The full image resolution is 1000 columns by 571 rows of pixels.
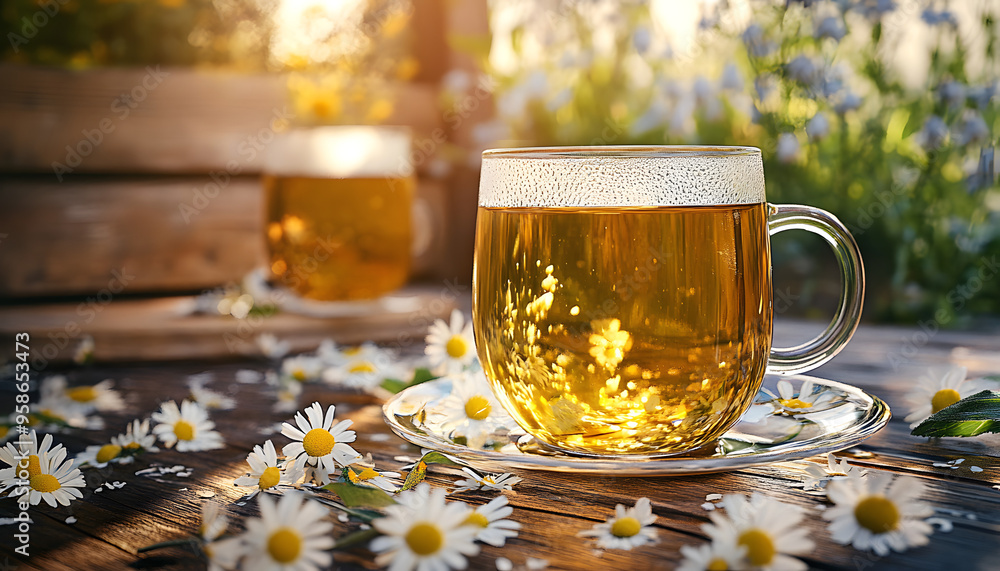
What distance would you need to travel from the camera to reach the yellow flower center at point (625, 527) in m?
0.62

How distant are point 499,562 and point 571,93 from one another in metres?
1.66

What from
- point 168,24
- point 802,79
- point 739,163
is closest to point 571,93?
point 802,79

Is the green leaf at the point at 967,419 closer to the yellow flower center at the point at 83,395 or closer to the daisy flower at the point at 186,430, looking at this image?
the daisy flower at the point at 186,430

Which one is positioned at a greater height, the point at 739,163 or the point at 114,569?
the point at 739,163

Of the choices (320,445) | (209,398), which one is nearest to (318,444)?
(320,445)

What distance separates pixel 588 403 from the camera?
705mm

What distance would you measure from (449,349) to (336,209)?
0.71 m

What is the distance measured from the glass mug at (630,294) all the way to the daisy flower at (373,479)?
0.44 ft

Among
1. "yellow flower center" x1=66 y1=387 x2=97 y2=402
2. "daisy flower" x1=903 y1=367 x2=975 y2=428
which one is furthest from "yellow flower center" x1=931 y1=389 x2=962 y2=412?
"yellow flower center" x1=66 y1=387 x2=97 y2=402

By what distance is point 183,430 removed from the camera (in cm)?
92

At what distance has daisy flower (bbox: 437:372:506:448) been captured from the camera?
796 mm

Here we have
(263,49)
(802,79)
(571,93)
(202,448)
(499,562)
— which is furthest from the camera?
(263,49)

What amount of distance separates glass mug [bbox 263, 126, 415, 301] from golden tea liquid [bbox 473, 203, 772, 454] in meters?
1.03

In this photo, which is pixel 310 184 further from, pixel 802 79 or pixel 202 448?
pixel 802 79
